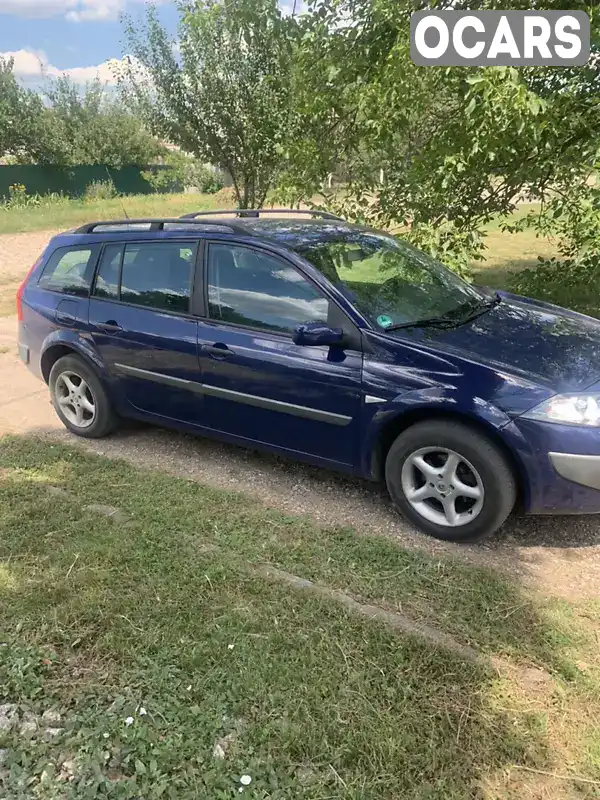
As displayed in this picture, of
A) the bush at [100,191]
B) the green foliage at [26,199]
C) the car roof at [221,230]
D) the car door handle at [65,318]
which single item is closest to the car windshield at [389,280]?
the car roof at [221,230]

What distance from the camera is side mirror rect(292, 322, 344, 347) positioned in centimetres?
364

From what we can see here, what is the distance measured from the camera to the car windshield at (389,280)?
12.6ft

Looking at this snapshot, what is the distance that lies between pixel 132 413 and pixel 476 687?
125 inches

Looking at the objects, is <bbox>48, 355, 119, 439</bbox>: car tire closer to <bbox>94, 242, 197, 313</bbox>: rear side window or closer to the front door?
<bbox>94, 242, 197, 313</bbox>: rear side window

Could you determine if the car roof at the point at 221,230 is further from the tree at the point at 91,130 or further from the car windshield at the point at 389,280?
the tree at the point at 91,130

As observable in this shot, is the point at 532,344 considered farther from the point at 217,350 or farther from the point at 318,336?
the point at 217,350

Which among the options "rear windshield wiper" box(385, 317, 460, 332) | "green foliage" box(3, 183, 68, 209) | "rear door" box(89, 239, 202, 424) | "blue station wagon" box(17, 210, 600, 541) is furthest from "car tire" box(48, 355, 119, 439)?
"green foliage" box(3, 183, 68, 209)

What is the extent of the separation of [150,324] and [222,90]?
255 inches

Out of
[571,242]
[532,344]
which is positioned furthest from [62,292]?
[571,242]

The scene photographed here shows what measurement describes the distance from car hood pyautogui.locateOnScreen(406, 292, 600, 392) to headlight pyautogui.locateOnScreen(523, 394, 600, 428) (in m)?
0.06

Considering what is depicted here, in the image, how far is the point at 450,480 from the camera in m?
3.47

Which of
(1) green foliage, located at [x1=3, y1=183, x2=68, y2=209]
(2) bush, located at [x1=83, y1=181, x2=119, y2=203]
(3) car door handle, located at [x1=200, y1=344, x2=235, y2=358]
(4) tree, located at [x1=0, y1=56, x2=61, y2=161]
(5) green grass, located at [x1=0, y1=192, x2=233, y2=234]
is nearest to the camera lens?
(3) car door handle, located at [x1=200, y1=344, x2=235, y2=358]

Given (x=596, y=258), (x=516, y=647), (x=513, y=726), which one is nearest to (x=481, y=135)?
(x=596, y=258)

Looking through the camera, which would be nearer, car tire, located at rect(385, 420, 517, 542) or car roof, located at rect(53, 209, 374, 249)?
car tire, located at rect(385, 420, 517, 542)
